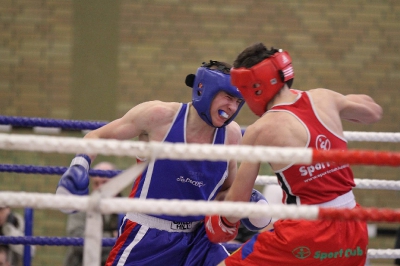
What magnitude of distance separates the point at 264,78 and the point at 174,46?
3.69m

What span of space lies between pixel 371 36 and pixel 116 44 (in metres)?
2.68

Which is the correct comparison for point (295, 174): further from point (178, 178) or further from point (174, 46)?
point (174, 46)

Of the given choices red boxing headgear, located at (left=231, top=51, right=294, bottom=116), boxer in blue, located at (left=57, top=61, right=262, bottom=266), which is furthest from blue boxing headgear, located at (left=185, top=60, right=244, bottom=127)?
red boxing headgear, located at (left=231, top=51, right=294, bottom=116)

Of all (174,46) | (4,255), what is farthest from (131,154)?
(174,46)

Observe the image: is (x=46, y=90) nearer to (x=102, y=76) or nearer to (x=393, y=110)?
(x=102, y=76)

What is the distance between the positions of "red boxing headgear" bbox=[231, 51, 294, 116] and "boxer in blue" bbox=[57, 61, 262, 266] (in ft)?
0.88

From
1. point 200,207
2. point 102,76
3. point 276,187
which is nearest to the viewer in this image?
point 200,207

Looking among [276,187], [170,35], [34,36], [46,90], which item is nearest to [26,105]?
[46,90]

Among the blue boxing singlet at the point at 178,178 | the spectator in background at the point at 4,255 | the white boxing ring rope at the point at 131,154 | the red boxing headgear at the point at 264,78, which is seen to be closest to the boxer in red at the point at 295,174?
the red boxing headgear at the point at 264,78

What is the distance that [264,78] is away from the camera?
2.53 metres

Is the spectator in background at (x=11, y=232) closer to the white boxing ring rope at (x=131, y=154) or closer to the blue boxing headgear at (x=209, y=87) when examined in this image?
the blue boxing headgear at (x=209, y=87)

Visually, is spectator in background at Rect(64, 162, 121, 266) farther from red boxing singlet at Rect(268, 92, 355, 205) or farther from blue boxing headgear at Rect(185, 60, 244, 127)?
red boxing singlet at Rect(268, 92, 355, 205)

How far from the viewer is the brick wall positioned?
6.06m

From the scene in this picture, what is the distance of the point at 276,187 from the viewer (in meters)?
4.43
